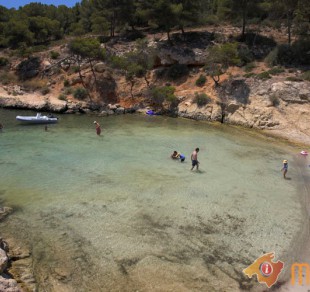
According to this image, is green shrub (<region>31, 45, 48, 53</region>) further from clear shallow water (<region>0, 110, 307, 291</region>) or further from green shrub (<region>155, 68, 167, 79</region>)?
clear shallow water (<region>0, 110, 307, 291</region>)

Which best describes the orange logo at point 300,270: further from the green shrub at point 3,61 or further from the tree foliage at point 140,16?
the green shrub at point 3,61

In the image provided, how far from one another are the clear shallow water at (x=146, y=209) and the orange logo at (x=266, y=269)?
291 millimetres

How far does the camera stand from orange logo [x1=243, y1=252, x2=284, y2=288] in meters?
11.3

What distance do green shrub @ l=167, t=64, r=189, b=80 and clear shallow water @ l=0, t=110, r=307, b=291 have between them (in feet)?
66.7

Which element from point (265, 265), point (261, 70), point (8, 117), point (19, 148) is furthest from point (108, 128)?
point (265, 265)

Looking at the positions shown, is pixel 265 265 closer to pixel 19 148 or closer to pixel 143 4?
pixel 19 148

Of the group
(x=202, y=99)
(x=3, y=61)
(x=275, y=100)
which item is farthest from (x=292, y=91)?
(x=3, y=61)

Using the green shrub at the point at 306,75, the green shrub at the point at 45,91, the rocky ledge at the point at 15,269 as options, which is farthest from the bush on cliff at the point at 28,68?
the rocky ledge at the point at 15,269

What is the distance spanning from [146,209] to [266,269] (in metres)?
6.08

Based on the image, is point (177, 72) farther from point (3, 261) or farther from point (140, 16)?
point (3, 261)

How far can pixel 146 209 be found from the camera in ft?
52.5

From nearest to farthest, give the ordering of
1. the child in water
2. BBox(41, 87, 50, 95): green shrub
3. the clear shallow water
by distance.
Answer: the clear shallow water, the child in water, BBox(41, 87, 50, 95): green shrub

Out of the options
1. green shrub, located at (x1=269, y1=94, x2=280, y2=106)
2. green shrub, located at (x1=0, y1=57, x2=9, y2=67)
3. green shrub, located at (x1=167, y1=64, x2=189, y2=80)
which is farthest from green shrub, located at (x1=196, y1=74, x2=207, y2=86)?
green shrub, located at (x1=0, y1=57, x2=9, y2=67)

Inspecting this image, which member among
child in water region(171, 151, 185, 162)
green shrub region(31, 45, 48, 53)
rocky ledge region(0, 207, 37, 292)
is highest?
green shrub region(31, 45, 48, 53)
